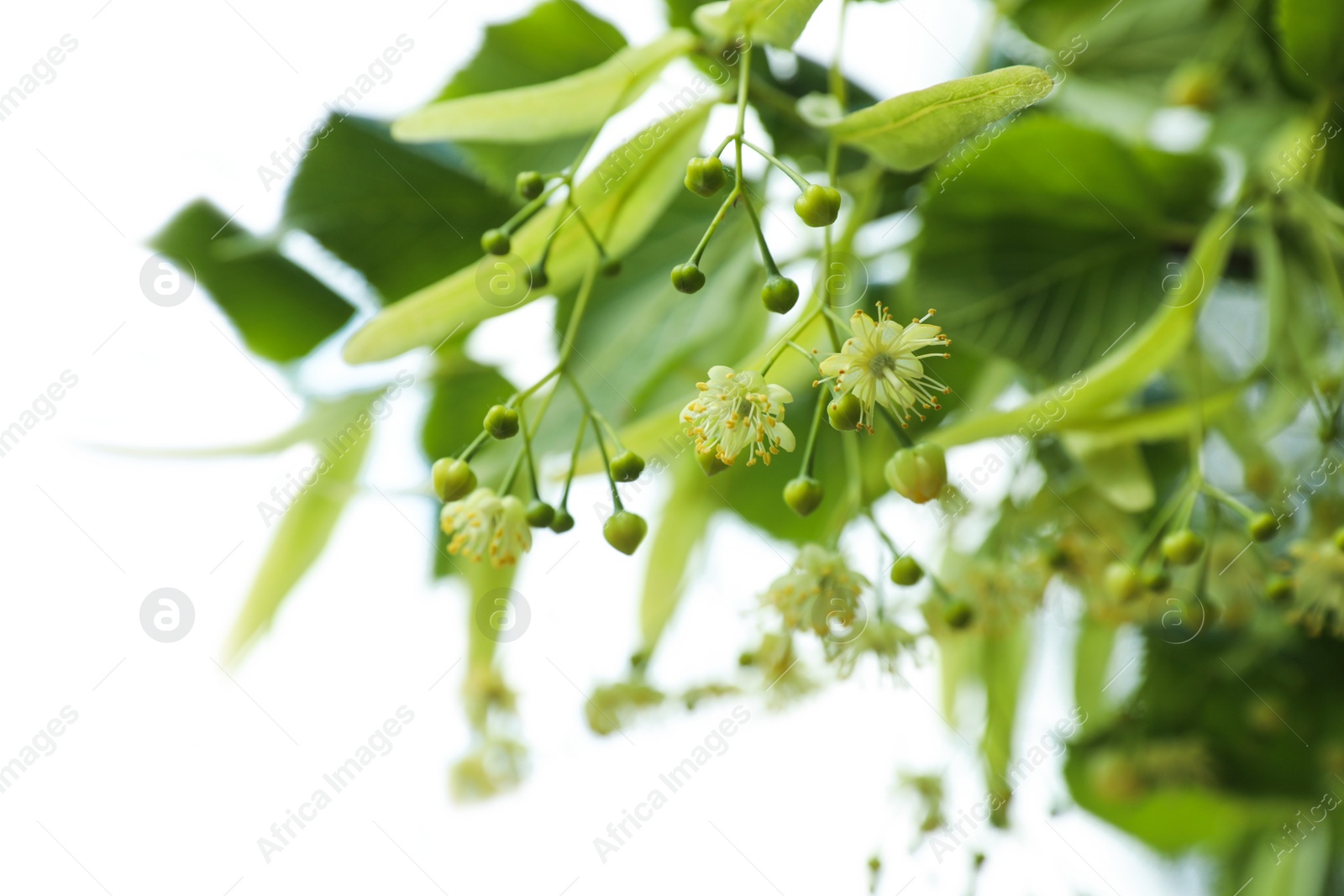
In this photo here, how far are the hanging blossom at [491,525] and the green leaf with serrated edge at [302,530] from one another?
34 centimetres

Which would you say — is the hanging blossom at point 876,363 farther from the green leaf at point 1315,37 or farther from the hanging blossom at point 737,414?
the green leaf at point 1315,37

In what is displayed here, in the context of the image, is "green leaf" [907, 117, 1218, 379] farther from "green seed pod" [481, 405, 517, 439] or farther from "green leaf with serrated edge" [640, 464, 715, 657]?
"green seed pod" [481, 405, 517, 439]

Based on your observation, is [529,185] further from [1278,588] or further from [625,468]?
[1278,588]

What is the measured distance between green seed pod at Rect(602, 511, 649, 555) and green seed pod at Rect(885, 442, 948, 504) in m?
0.11

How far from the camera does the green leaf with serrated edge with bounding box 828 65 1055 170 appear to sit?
36cm

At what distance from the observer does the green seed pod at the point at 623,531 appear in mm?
429

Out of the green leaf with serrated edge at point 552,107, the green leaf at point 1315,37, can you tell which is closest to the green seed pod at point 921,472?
the green leaf with serrated edge at point 552,107

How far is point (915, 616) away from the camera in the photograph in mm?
628

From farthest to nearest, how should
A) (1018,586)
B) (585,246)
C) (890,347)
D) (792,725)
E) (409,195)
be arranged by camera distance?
(792,725)
(409,195)
(1018,586)
(585,246)
(890,347)

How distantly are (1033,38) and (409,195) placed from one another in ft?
1.70

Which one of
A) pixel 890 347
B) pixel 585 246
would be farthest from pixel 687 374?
pixel 890 347

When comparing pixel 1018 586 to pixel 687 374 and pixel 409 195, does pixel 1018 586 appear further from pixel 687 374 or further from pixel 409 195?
pixel 409 195

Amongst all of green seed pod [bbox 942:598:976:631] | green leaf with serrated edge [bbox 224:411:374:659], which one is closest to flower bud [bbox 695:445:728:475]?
green seed pod [bbox 942:598:976:631]

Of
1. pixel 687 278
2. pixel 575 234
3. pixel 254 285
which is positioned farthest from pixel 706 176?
pixel 254 285
